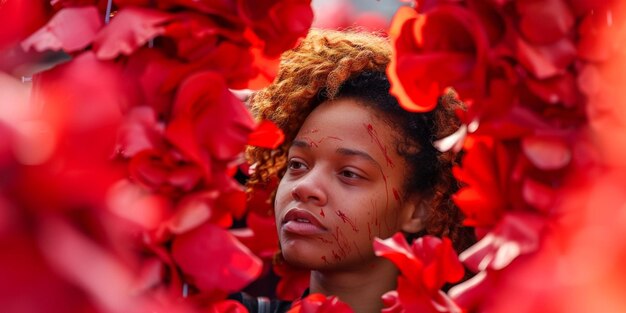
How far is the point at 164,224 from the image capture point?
0.97 meters

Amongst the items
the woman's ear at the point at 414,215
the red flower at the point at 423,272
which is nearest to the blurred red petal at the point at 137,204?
the red flower at the point at 423,272

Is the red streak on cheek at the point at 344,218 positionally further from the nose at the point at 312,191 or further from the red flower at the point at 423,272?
the red flower at the point at 423,272

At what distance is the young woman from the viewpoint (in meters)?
1.40

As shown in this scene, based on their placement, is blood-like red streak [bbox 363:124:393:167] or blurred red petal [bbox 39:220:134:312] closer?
blurred red petal [bbox 39:220:134:312]

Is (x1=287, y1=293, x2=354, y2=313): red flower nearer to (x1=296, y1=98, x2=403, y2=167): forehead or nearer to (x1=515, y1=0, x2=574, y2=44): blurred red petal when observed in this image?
(x1=296, y1=98, x2=403, y2=167): forehead

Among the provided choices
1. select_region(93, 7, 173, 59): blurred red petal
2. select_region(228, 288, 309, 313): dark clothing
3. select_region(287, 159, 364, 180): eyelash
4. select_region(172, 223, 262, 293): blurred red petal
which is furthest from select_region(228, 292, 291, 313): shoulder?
select_region(93, 7, 173, 59): blurred red petal

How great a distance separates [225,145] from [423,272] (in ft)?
0.91

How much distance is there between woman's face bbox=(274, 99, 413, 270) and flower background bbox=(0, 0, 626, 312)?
0.30 meters

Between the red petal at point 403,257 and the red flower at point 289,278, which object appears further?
the red flower at point 289,278

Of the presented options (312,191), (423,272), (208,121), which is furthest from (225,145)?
(312,191)

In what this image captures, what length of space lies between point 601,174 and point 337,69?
71 cm

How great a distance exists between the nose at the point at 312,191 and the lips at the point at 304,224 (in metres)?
0.02

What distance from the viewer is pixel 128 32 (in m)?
0.96

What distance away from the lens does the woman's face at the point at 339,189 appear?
1.39m
